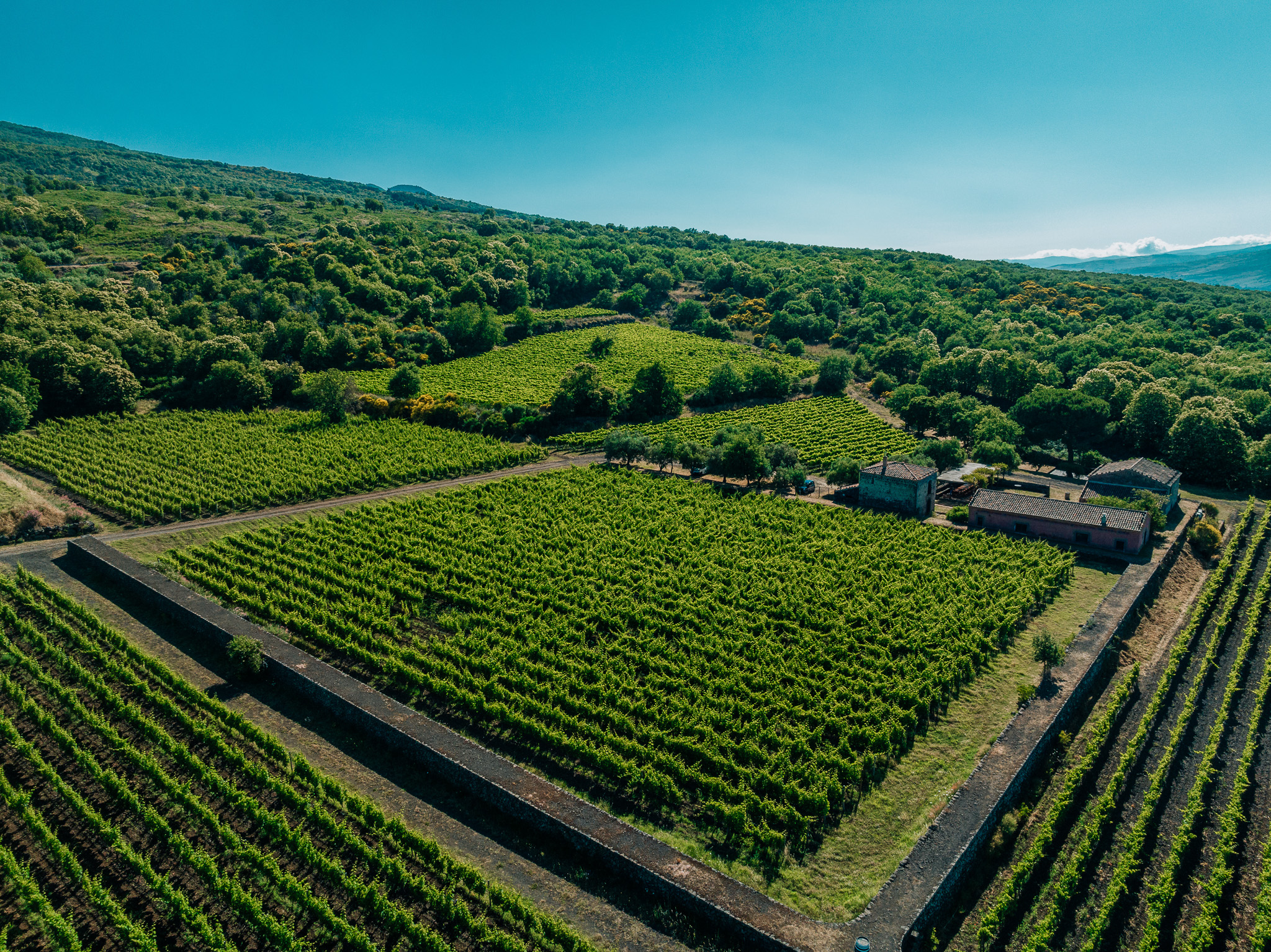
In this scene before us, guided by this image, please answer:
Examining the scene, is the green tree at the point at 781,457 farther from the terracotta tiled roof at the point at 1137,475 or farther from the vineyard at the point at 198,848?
the vineyard at the point at 198,848

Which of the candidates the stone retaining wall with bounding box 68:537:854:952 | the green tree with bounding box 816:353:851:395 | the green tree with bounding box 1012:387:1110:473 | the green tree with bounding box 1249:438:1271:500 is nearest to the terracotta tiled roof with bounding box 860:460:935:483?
the green tree with bounding box 1012:387:1110:473

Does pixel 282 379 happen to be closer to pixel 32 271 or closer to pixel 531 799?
pixel 32 271

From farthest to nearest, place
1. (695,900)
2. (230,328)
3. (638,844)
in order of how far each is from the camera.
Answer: (230,328) → (638,844) → (695,900)

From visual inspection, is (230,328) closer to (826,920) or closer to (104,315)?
(104,315)

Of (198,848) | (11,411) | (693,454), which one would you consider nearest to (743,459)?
(693,454)

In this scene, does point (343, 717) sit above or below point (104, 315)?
below

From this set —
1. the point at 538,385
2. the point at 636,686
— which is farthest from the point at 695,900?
the point at 538,385

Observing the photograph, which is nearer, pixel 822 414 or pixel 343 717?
pixel 343 717
